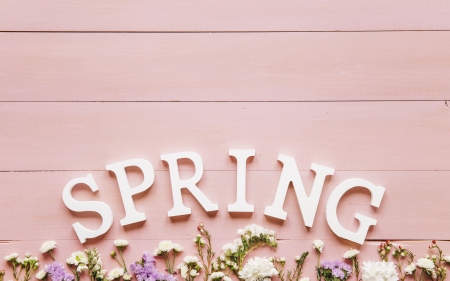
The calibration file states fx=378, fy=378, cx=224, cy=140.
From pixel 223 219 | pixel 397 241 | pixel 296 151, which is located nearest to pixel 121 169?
pixel 223 219

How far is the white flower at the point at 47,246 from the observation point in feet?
3.08

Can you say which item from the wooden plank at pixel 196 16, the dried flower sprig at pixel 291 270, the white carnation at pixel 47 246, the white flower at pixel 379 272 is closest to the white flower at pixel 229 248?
the dried flower sprig at pixel 291 270

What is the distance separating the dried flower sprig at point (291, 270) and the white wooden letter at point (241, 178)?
0.49ft

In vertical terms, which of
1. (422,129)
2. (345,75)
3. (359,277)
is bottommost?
(359,277)

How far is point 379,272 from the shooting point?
2.95 feet

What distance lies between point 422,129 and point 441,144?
0.20ft

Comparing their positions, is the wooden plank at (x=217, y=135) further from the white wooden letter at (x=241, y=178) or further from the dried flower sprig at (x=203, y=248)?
the dried flower sprig at (x=203, y=248)

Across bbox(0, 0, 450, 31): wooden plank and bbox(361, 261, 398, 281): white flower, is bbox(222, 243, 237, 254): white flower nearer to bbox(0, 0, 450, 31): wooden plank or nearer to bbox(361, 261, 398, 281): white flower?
bbox(361, 261, 398, 281): white flower

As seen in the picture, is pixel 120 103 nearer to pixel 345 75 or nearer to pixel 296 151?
pixel 296 151

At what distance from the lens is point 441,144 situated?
98 centimetres

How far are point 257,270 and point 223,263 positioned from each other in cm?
9

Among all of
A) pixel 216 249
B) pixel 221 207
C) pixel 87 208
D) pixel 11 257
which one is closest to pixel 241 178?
pixel 221 207

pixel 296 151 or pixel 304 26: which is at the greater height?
pixel 304 26

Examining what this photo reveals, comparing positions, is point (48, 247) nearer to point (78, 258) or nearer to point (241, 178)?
point (78, 258)
